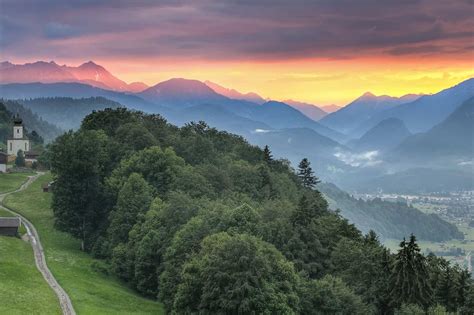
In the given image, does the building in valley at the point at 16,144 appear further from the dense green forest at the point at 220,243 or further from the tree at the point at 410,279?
the tree at the point at 410,279

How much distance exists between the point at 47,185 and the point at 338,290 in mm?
65460

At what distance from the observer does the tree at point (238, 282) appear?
41688 mm

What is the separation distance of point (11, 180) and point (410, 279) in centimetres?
7937

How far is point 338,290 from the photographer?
156 feet

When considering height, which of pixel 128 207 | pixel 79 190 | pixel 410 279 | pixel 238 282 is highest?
pixel 79 190

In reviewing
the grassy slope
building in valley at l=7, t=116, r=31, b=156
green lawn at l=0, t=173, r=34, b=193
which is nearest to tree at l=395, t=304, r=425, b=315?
the grassy slope

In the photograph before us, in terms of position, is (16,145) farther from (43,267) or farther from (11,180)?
(43,267)

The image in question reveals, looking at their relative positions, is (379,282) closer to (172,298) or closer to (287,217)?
(287,217)

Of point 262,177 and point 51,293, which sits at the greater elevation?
point 262,177

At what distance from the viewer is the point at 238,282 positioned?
41.8 meters

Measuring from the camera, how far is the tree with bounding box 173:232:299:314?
137 ft

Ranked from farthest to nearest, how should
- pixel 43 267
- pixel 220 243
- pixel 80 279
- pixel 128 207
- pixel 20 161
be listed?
pixel 20 161
pixel 128 207
pixel 43 267
pixel 80 279
pixel 220 243

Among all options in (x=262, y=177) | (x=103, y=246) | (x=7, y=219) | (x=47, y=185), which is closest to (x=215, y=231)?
(x=103, y=246)

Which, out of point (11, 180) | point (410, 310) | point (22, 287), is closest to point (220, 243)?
point (22, 287)
